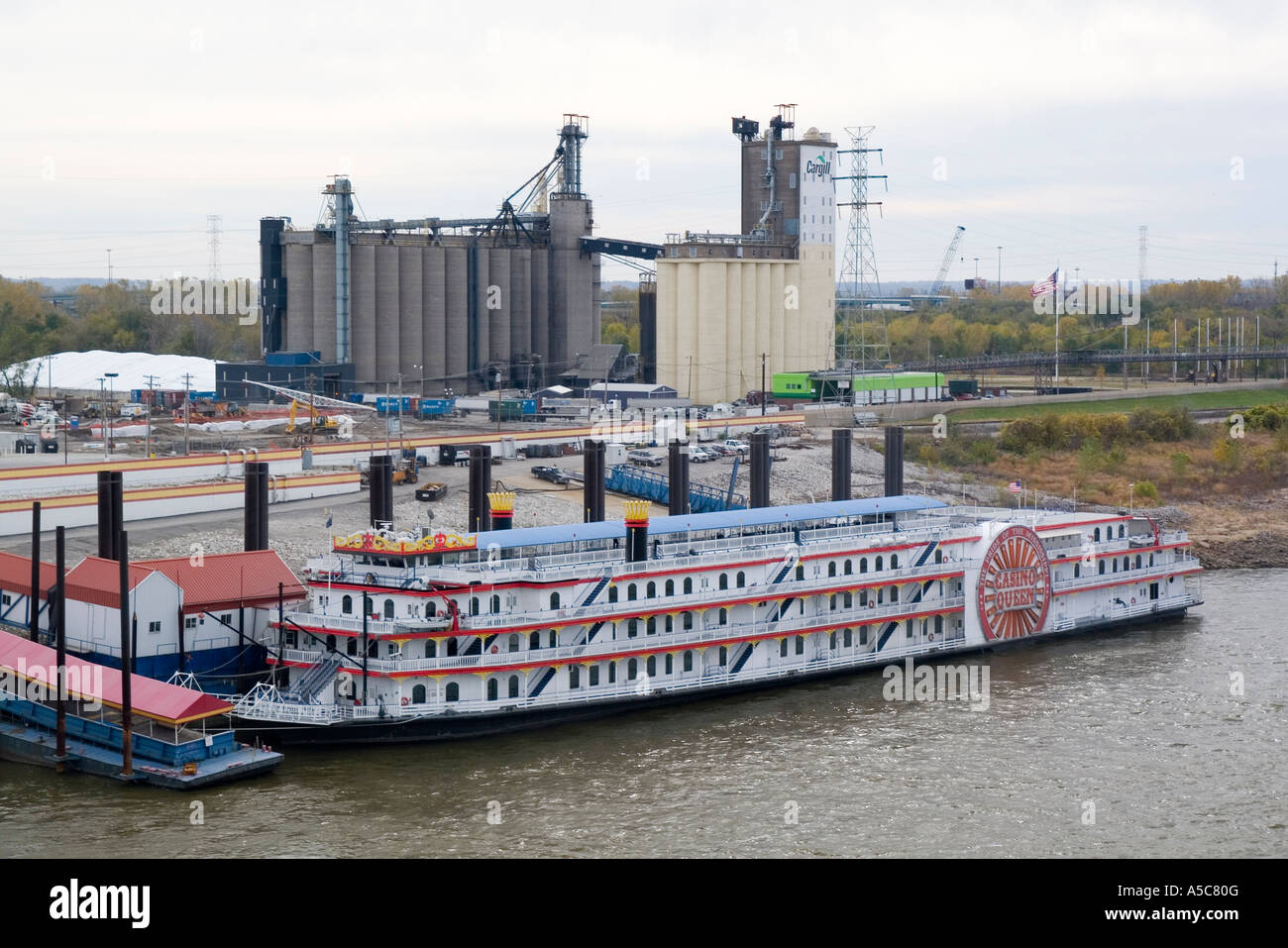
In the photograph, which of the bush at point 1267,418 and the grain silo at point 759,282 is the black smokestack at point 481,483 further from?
the bush at point 1267,418

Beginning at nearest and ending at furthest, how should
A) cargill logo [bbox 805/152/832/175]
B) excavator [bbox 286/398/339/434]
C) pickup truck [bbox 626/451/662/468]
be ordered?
pickup truck [bbox 626/451/662/468], excavator [bbox 286/398/339/434], cargill logo [bbox 805/152/832/175]

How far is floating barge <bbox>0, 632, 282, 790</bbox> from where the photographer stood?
111 feet

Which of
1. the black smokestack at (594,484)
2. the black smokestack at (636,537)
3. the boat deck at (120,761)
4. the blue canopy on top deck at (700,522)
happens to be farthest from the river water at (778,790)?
the black smokestack at (594,484)

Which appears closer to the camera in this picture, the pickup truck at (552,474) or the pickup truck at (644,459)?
the pickup truck at (552,474)

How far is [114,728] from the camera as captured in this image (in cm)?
3475

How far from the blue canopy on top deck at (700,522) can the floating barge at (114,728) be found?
8.24 meters

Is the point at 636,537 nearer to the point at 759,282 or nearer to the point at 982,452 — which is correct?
the point at 982,452

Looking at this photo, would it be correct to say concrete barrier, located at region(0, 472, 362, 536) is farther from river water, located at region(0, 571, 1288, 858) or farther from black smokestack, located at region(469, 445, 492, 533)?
river water, located at region(0, 571, 1288, 858)

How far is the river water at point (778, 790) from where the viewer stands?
3042cm

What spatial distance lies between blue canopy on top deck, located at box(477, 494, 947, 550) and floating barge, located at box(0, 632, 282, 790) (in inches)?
324

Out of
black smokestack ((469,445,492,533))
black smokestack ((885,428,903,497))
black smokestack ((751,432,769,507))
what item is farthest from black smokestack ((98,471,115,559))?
black smokestack ((885,428,903,497))

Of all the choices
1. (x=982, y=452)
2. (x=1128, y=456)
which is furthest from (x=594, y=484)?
(x=1128, y=456)

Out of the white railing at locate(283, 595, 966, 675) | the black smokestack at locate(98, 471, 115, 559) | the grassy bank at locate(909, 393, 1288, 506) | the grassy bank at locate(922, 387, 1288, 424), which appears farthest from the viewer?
the grassy bank at locate(922, 387, 1288, 424)

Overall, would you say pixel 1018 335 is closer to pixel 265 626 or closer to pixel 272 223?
pixel 272 223
